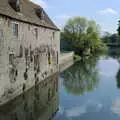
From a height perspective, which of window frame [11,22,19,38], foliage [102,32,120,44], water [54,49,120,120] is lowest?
water [54,49,120,120]

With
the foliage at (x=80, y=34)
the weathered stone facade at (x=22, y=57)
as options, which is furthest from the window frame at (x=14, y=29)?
the foliage at (x=80, y=34)

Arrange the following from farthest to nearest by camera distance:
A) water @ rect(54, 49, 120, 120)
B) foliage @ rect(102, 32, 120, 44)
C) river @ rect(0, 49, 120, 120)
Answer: foliage @ rect(102, 32, 120, 44) → water @ rect(54, 49, 120, 120) → river @ rect(0, 49, 120, 120)

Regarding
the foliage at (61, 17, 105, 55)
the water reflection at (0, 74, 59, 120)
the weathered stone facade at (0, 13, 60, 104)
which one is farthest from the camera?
the foliage at (61, 17, 105, 55)

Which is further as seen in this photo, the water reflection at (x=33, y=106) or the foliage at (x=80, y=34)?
the foliage at (x=80, y=34)

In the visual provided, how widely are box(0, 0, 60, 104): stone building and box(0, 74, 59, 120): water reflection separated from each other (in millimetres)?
576

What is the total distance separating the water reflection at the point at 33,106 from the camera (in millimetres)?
15025

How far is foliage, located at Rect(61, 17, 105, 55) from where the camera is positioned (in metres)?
61.4

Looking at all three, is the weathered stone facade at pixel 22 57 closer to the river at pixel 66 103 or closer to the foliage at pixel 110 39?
the river at pixel 66 103

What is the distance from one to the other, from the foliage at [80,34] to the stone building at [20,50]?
3263cm

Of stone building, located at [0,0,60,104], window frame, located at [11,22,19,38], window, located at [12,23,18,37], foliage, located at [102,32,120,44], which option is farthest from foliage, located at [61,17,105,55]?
foliage, located at [102,32,120,44]

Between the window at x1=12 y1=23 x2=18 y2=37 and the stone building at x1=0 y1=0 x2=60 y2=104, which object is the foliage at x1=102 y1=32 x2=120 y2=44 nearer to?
the stone building at x1=0 y1=0 x2=60 y2=104

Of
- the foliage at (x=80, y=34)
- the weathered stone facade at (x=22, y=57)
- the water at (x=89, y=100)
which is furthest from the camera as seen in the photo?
the foliage at (x=80, y=34)

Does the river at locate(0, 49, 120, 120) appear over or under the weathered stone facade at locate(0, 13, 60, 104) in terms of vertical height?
under

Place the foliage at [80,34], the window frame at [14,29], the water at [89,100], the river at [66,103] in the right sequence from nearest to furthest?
1. the river at [66,103]
2. the water at [89,100]
3. the window frame at [14,29]
4. the foliage at [80,34]
